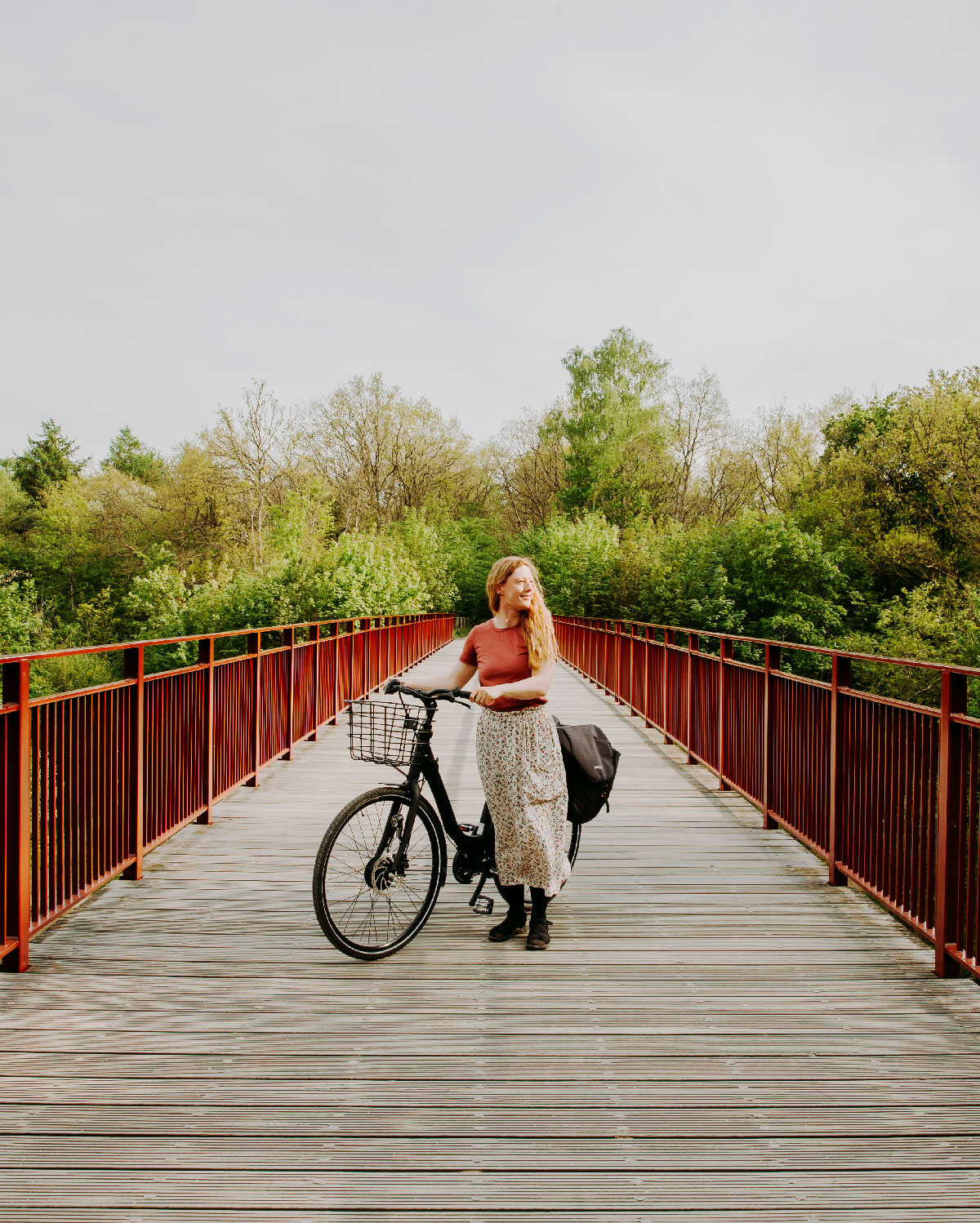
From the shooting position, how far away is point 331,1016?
3320mm

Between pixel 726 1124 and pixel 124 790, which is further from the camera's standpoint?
pixel 124 790

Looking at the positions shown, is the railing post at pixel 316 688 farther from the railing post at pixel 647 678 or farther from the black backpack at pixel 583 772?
the black backpack at pixel 583 772

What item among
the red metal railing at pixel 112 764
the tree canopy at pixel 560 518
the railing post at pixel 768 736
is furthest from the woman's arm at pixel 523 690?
the tree canopy at pixel 560 518

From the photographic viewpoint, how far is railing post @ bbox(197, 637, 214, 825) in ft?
20.3

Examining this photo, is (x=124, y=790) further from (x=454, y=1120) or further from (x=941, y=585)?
(x=941, y=585)

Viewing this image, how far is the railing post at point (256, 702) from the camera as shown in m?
7.44

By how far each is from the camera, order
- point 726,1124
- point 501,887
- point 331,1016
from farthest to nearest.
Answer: point 501,887 → point 331,1016 → point 726,1124

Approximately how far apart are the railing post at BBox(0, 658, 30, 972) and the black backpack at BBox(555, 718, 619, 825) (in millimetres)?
1963

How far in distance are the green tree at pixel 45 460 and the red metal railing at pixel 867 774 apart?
63.0 meters

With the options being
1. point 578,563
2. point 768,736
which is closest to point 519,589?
point 768,736

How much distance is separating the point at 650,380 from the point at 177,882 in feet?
153

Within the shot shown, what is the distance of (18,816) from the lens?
3.58 metres

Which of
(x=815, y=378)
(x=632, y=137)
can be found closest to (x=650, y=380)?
(x=815, y=378)

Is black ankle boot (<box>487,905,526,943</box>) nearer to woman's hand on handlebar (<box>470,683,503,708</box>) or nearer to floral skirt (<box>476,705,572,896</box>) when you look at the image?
floral skirt (<box>476,705,572,896</box>)
